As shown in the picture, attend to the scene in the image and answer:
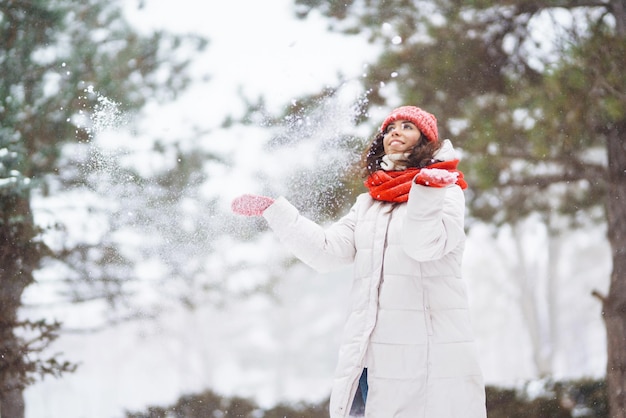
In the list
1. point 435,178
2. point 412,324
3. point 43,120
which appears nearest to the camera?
point 435,178

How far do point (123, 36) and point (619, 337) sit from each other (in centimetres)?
249

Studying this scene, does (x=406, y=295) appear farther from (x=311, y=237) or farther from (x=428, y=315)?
(x=311, y=237)

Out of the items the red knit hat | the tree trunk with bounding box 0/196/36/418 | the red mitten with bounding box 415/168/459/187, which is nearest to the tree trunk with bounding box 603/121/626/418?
the red knit hat

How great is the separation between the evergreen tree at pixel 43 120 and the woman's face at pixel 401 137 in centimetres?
118

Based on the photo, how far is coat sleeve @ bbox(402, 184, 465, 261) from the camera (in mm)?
1301

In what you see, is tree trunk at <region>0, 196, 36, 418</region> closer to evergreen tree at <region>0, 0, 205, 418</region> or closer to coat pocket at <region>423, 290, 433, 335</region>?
evergreen tree at <region>0, 0, 205, 418</region>

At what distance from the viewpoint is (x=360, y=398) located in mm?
1544

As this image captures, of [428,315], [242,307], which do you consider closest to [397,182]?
[428,315]

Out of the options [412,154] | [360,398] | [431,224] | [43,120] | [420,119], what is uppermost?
[43,120]

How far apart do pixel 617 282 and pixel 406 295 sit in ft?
5.30

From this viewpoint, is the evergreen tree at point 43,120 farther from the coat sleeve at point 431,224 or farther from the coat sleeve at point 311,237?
the coat sleeve at point 431,224

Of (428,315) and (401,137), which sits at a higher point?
(401,137)

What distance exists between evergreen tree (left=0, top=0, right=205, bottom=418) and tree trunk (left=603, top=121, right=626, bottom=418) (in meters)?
1.97

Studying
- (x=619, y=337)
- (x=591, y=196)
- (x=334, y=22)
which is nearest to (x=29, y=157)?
(x=334, y=22)
